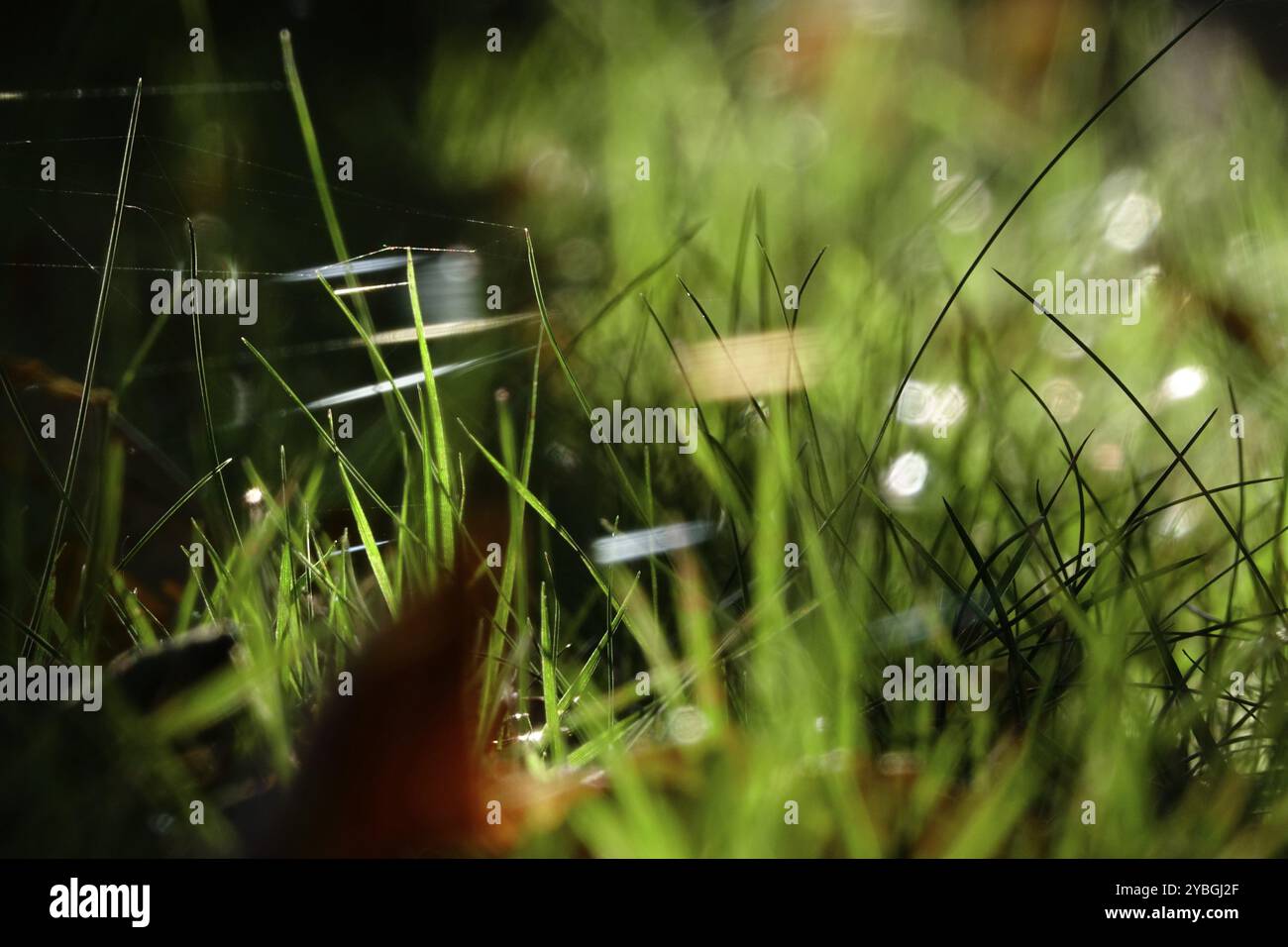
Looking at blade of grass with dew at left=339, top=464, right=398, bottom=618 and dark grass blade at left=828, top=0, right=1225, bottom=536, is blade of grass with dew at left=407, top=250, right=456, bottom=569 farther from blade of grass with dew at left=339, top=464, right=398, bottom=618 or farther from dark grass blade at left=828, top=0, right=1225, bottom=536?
dark grass blade at left=828, top=0, right=1225, bottom=536

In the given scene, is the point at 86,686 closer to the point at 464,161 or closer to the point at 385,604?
the point at 385,604

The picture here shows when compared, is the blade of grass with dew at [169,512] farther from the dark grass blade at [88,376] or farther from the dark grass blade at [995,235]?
the dark grass blade at [995,235]

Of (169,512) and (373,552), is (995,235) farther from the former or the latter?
(169,512)

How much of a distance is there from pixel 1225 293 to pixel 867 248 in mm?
362

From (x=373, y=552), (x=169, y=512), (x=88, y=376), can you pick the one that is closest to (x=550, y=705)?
(x=373, y=552)

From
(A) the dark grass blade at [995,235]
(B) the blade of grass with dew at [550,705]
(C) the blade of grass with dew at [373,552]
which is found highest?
(A) the dark grass blade at [995,235]

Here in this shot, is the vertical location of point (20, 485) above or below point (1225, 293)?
below

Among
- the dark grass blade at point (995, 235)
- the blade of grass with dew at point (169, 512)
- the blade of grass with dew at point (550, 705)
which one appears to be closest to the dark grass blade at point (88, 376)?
the blade of grass with dew at point (169, 512)

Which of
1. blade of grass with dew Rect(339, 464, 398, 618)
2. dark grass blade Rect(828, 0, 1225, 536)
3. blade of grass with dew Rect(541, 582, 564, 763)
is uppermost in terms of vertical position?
dark grass blade Rect(828, 0, 1225, 536)

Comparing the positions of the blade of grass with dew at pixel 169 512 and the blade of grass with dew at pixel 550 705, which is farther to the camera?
the blade of grass with dew at pixel 169 512

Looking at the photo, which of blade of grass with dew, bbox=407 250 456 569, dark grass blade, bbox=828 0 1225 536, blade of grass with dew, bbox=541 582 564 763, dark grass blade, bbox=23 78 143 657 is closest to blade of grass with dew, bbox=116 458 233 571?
dark grass blade, bbox=23 78 143 657

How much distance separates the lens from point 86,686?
824mm

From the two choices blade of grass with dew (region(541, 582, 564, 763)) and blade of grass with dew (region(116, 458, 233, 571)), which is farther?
blade of grass with dew (region(116, 458, 233, 571))
